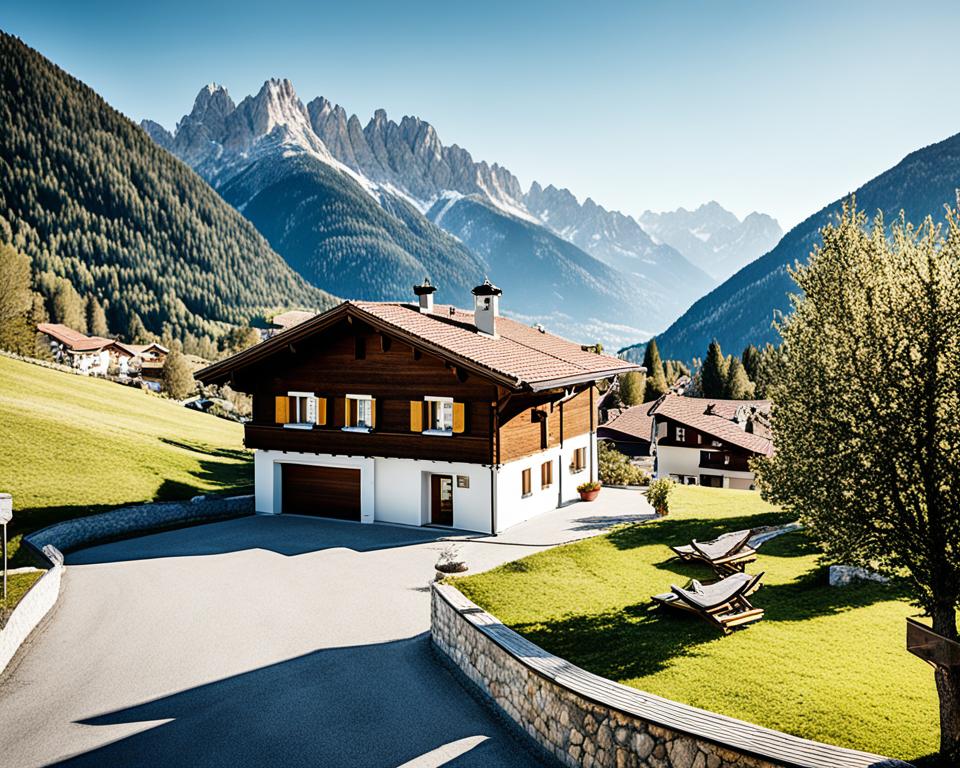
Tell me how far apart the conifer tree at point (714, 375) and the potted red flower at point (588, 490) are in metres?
55.8

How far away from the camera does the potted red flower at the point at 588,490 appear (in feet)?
90.8

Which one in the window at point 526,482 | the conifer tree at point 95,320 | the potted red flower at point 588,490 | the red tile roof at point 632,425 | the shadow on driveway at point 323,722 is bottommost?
the shadow on driveway at point 323,722

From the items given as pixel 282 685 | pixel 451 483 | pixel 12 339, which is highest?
pixel 12 339

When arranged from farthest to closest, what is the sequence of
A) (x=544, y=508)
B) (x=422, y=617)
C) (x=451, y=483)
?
1. (x=544, y=508)
2. (x=451, y=483)
3. (x=422, y=617)

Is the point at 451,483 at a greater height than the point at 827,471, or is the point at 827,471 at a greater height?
the point at 827,471

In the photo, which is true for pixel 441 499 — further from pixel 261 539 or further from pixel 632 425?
pixel 632 425

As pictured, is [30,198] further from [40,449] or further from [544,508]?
[544,508]

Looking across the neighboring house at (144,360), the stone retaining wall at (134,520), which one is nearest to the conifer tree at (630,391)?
the stone retaining wall at (134,520)

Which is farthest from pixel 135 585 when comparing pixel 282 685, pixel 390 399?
pixel 390 399

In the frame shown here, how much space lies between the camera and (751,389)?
81438 millimetres

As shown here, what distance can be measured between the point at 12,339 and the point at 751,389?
77678 millimetres

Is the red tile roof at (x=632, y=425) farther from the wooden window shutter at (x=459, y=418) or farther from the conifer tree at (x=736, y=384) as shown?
the wooden window shutter at (x=459, y=418)

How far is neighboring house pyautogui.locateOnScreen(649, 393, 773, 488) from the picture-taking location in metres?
53.9

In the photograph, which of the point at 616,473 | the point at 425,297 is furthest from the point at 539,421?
the point at 616,473
